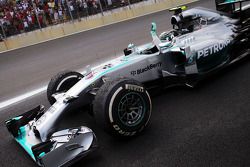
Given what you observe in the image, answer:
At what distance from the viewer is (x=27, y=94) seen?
645cm

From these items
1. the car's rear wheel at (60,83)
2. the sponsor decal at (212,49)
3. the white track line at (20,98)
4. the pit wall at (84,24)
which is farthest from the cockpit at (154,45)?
the pit wall at (84,24)

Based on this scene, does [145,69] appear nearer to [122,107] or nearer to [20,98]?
[122,107]

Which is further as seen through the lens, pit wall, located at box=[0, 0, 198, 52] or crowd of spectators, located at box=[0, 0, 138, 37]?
pit wall, located at box=[0, 0, 198, 52]

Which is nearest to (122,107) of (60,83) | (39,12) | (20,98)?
(60,83)

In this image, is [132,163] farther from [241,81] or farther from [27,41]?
[27,41]

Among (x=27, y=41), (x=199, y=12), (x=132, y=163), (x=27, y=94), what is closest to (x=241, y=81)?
(x=199, y=12)

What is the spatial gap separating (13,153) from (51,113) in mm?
779

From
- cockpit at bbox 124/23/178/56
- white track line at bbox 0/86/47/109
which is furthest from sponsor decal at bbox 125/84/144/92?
white track line at bbox 0/86/47/109

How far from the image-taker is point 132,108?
3.68 metres

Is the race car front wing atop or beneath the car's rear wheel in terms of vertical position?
beneath

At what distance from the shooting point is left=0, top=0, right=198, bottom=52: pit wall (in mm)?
15492

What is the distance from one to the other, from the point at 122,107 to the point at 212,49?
194 centimetres

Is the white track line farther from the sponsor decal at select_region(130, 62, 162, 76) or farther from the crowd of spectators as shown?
the crowd of spectators

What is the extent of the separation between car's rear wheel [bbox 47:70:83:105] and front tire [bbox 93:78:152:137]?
1267 mm
